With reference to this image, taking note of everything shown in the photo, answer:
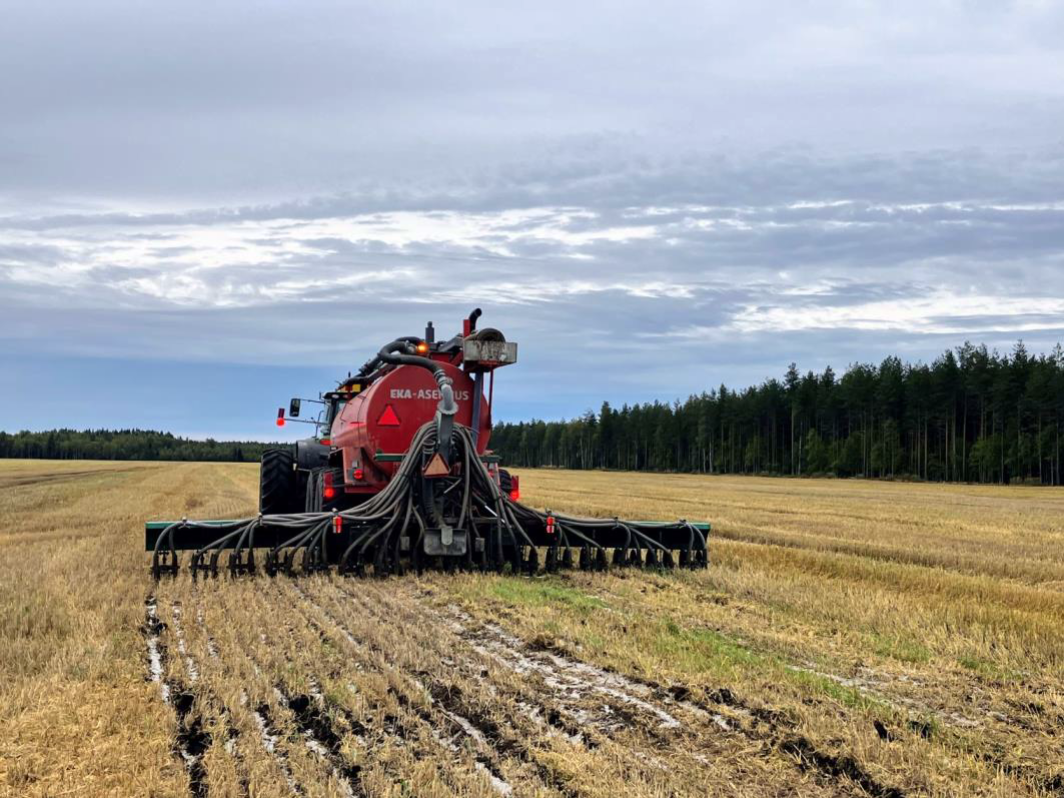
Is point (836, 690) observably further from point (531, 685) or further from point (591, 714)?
point (531, 685)

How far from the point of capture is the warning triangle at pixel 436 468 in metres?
10.5

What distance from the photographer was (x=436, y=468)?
1049cm

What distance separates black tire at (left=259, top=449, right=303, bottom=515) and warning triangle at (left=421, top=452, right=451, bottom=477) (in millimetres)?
5251

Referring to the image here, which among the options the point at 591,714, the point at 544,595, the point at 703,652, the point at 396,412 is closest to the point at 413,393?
the point at 396,412

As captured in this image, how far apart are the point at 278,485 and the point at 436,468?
547 cm

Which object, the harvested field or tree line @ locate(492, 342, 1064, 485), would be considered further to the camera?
tree line @ locate(492, 342, 1064, 485)

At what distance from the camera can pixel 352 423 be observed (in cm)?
1214

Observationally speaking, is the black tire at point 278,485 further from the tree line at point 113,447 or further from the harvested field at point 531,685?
the tree line at point 113,447

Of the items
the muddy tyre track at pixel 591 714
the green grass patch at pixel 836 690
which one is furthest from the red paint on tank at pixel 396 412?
the green grass patch at pixel 836 690

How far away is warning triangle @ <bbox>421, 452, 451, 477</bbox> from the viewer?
34.4 feet

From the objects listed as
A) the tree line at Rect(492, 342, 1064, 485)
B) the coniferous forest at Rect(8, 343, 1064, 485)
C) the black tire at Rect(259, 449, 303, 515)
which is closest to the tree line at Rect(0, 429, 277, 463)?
the coniferous forest at Rect(8, 343, 1064, 485)

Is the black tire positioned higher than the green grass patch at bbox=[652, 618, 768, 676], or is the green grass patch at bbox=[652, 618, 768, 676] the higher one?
the black tire

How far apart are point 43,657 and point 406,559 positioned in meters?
5.64

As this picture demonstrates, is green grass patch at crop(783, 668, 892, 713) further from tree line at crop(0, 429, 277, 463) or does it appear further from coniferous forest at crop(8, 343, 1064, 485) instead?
tree line at crop(0, 429, 277, 463)
